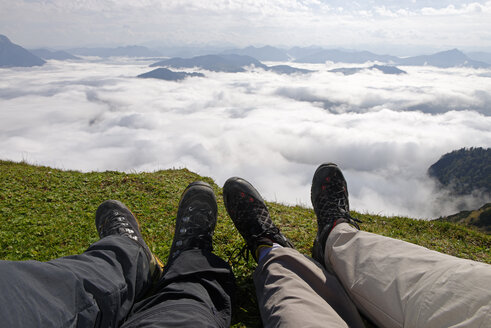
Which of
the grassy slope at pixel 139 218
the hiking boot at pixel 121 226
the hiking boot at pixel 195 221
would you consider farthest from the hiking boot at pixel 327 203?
the hiking boot at pixel 121 226

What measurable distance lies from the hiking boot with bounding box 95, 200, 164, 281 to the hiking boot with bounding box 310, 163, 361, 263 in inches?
90.3

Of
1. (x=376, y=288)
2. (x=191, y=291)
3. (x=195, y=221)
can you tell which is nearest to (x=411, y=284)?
A: (x=376, y=288)

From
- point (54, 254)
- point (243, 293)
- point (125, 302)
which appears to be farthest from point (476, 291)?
point (54, 254)

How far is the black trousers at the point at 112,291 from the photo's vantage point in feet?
5.77

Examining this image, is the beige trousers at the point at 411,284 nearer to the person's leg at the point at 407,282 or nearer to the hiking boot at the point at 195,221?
the person's leg at the point at 407,282

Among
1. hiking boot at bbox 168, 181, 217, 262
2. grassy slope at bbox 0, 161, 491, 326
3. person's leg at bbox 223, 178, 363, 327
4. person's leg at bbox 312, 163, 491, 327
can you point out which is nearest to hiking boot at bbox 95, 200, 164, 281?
hiking boot at bbox 168, 181, 217, 262

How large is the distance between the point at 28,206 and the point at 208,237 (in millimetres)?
6010

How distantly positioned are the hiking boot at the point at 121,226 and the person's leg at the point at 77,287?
388 millimetres

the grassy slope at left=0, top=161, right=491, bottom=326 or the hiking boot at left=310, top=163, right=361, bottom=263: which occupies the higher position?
the hiking boot at left=310, top=163, right=361, bottom=263

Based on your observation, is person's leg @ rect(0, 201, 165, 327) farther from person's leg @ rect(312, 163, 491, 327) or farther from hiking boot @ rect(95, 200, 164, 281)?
person's leg @ rect(312, 163, 491, 327)

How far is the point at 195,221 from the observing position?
4387mm

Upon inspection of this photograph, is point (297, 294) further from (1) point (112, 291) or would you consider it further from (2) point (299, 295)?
(1) point (112, 291)

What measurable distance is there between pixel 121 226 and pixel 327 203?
341cm

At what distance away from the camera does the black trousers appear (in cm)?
176
